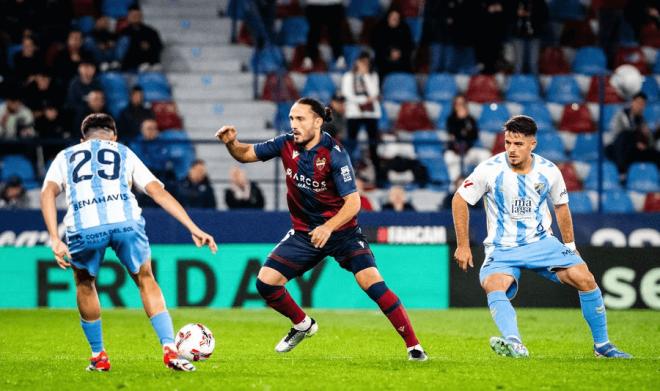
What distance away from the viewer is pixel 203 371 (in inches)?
335

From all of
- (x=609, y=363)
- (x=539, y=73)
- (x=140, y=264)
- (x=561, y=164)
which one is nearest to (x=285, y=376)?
(x=140, y=264)

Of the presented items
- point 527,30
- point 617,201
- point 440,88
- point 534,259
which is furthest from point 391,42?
point 534,259

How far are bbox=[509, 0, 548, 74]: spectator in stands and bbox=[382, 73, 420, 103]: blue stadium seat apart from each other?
6.54ft

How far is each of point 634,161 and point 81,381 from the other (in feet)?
37.8

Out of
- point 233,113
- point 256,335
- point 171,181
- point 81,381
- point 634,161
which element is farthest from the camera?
point 233,113

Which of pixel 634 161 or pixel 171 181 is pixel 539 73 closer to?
pixel 634 161

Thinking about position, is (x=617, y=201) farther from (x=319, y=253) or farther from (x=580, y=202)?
(x=319, y=253)

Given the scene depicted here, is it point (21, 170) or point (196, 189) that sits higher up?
point (21, 170)

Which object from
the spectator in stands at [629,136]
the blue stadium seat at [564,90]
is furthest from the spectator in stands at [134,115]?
the blue stadium seat at [564,90]

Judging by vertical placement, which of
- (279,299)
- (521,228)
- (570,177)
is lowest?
(570,177)

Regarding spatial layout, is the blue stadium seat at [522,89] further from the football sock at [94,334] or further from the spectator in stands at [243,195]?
the football sock at [94,334]

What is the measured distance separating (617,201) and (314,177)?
9317mm

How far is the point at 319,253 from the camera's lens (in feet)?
31.7

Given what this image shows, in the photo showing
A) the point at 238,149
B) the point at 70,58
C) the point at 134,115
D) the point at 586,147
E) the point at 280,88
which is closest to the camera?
the point at 238,149
